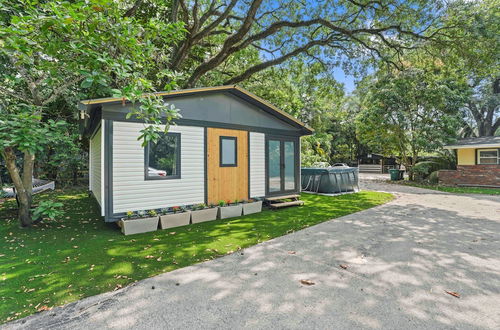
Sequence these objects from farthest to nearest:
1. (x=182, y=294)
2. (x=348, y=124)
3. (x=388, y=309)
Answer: (x=348, y=124), (x=182, y=294), (x=388, y=309)

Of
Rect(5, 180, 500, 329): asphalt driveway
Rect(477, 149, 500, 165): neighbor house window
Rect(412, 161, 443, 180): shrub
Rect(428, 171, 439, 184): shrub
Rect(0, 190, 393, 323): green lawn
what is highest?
Rect(477, 149, 500, 165): neighbor house window

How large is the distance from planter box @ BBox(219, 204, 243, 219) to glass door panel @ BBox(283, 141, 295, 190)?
7.69 feet

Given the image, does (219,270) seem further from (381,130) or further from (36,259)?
(381,130)

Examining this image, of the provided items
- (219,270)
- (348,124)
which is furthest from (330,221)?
(348,124)

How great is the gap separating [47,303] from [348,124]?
3021 cm

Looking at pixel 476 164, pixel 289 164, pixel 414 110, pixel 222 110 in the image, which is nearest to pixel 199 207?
pixel 222 110

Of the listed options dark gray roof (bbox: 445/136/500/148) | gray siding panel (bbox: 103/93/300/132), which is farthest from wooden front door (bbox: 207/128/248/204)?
dark gray roof (bbox: 445/136/500/148)

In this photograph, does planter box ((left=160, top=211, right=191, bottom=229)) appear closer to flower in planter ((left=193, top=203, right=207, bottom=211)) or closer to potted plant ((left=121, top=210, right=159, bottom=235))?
potted plant ((left=121, top=210, right=159, bottom=235))

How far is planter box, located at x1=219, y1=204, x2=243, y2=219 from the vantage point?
20.7ft

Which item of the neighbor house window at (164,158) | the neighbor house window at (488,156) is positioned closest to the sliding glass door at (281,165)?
the neighbor house window at (164,158)

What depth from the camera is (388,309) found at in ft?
7.94

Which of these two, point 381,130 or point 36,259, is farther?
point 381,130

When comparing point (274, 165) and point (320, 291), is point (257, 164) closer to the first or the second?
point (274, 165)

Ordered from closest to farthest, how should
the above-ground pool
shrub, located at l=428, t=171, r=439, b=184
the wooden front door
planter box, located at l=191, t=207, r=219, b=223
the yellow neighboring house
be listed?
planter box, located at l=191, t=207, r=219, b=223 → the wooden front door → the above-ground pool → the yellow neighboring house → shrub, located at l=428, t=171, r=439, b=184
